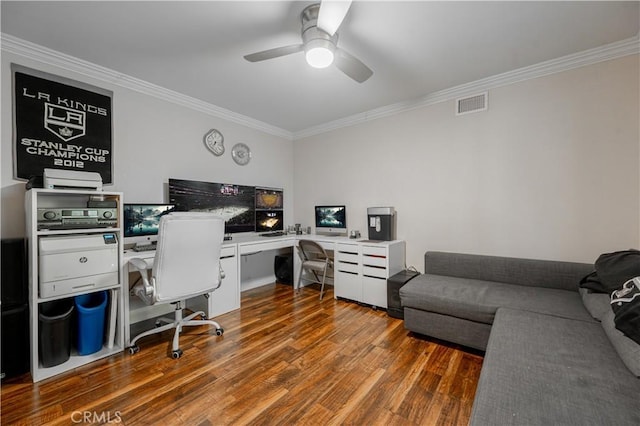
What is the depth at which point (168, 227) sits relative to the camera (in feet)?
6.27

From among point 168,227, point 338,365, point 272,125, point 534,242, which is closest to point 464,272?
point 534,242

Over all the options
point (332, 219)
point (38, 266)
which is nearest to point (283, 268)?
point (332, 219)

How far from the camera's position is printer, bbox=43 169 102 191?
189 centimetres

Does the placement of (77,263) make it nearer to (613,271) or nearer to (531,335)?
(531,335)

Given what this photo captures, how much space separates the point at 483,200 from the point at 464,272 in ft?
2.64

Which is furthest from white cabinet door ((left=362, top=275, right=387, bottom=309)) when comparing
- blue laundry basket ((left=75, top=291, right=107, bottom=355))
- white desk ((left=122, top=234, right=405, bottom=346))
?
blue laundry basket ((left=75, top=291, right=107, bottom=355))

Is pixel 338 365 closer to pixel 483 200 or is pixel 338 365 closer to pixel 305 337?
pixel 305 337

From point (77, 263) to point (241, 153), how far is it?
2.30 metres

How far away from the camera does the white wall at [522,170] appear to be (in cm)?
218

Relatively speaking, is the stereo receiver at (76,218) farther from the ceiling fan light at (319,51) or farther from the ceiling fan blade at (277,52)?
the ceiling fan light at (319,51)

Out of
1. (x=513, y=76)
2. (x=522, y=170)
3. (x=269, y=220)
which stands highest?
(x=513, y=76)

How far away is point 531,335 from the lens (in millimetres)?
1503

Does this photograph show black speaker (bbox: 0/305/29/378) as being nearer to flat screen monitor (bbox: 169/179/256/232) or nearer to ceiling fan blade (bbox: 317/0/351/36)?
flat screen monitor (bbox: 169/179/256/232)

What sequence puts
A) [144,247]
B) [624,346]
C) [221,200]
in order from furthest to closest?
1. [221,200]
2. [144,247]
3. [624,346]
